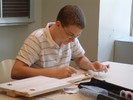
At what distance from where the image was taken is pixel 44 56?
191 centimetres

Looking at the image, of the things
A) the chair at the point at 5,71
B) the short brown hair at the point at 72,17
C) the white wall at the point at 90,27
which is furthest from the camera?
the white wall at the point at 90,27

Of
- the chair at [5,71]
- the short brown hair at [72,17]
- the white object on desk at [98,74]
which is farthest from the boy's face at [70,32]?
the chair at [5,71]

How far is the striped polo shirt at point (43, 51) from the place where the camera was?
180 centimetres

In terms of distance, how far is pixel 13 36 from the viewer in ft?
9.78

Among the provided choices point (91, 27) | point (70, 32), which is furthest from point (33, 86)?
point (91, 27)

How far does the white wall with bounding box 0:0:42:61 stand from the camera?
9.48ft

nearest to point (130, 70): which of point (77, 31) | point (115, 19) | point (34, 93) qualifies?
point (77, 31)

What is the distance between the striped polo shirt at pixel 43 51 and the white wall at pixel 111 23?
931 mm

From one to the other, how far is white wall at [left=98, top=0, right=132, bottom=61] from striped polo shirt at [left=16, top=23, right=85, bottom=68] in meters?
0.93

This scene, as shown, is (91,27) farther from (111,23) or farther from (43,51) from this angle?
(43,51)

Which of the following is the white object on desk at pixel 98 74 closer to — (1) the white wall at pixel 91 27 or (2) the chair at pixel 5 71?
(2) the chair at pixel 5 71

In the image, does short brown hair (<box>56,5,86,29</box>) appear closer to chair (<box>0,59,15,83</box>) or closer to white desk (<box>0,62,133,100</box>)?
white desk (<box>0,62,133,100</box>)

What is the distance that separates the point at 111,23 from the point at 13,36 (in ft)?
3.41

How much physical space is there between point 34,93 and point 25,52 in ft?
1.72
